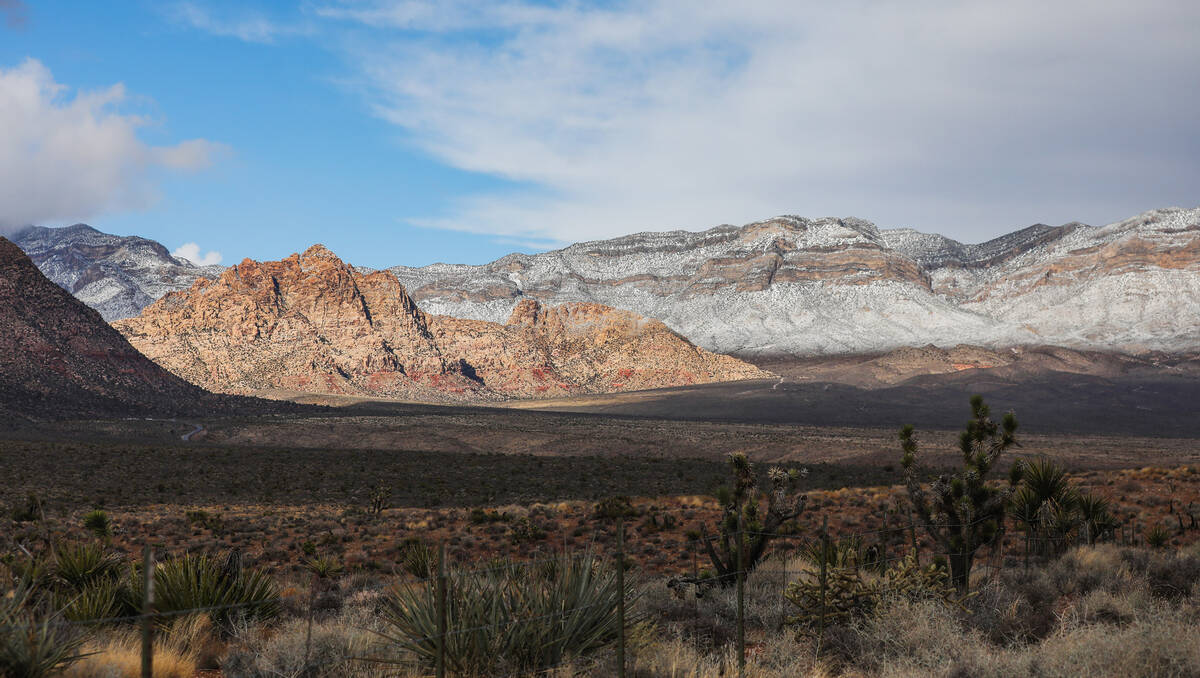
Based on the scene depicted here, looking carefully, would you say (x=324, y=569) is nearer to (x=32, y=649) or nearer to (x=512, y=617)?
(x=512, y=617)

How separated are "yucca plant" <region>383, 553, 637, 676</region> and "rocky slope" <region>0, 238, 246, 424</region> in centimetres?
7405

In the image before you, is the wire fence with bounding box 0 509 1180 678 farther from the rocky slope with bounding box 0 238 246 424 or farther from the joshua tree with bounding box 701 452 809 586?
the rocky slope with bounding box 0 238 246 424

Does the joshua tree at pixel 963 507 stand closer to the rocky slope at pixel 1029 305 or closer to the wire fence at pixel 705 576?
the wire fence at pixel 705 576

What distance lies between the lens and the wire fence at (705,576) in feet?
21.1

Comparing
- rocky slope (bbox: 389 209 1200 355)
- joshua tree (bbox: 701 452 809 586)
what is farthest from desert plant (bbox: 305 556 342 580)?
rocky slope (bbox: 389 209 1200 355)

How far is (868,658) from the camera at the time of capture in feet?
27.0

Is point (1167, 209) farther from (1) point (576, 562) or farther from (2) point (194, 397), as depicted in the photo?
(1) point (576, 562)

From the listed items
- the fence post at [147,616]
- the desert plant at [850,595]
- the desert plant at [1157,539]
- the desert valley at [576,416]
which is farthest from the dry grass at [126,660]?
the desert plant at [1157,539]

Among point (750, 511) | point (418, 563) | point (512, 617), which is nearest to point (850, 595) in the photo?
point (512, 617)

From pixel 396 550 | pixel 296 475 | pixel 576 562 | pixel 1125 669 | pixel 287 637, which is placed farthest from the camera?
pixel 296 475

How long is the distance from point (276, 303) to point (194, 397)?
63816mm

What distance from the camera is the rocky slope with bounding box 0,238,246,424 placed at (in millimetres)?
73875

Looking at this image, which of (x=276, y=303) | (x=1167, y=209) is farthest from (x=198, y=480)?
(x=1167, y=209)

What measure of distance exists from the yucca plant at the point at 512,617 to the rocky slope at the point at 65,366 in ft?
243
